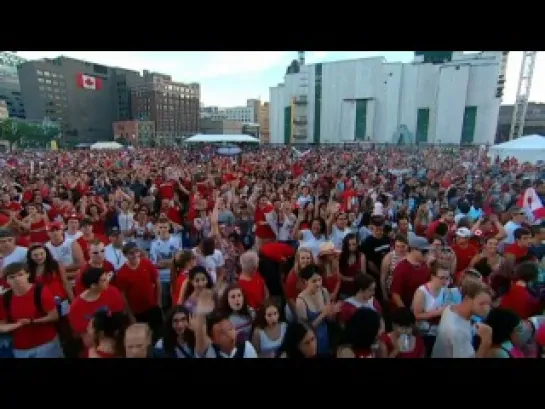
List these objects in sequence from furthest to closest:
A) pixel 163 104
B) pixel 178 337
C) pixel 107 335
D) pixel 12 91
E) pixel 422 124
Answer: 1. pixel 163 104
2. pixel 12 91
3. pixel 422 124
4. pixel 178 337
5. pixel 107 335

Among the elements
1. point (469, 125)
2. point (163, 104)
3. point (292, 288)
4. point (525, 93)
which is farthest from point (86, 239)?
point (163, 104)

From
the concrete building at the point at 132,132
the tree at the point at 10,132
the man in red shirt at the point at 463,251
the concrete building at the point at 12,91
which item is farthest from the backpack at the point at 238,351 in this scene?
the concrete building at the point at 132,132

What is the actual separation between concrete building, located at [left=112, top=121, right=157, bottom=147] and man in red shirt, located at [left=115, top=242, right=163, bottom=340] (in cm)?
6692

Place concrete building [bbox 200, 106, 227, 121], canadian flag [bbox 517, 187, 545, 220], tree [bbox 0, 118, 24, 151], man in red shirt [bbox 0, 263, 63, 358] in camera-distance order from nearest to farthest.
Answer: man in red shirt [bbox 0, 263, 63, 358] < canadian flag [bbox 517, 187, 545, 220] < tree [bbox 0, 118, 24, 151] < concrete building [bbox 200, 106, 227, 121]

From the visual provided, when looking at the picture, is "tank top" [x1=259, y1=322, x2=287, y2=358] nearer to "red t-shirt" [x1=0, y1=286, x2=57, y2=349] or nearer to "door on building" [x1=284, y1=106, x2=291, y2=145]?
"red t-shirt" [x1=0, y1=286, x2=57, y2=349]

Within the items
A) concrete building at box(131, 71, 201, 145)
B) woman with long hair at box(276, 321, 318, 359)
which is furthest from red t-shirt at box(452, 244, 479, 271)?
concrete building at box(131, 71, 201, 145)

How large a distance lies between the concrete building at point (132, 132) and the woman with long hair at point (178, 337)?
67.9 meters

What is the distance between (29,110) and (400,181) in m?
60.0

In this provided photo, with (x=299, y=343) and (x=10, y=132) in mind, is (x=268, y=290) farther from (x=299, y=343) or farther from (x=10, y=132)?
(x=10, y=132)

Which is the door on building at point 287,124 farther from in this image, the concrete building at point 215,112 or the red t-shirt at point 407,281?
the concrete building at point 215,112

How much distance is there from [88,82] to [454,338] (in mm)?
70006

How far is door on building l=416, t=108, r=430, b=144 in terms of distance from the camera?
36344 millimetres

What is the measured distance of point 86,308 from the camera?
2.26 metres

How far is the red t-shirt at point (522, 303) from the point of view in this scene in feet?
7.99
